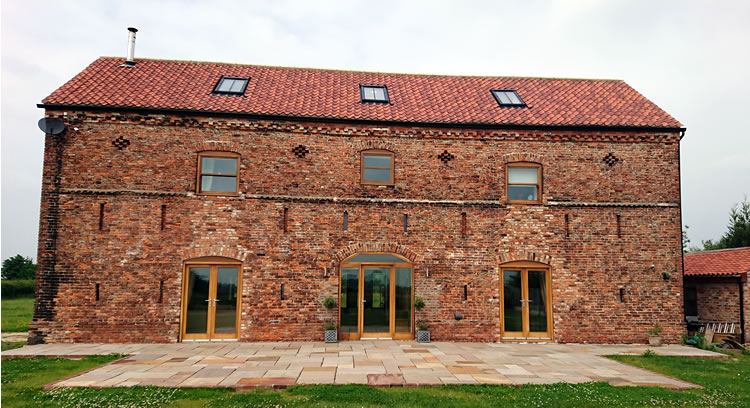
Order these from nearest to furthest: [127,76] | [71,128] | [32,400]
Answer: [32,400], [71,128], [127,76]

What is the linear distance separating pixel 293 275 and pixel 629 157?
10.3m

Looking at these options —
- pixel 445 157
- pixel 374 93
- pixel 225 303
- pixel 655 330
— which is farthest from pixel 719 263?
pixel 225 303

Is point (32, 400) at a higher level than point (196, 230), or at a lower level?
lower

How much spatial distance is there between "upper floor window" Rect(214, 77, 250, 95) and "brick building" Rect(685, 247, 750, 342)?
15.2 m

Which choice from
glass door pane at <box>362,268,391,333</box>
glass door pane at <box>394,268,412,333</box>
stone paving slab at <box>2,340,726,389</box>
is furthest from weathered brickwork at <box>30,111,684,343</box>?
stone paving slab at <box>2,340,726,389</box>

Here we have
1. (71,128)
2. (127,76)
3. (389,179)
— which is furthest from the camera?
(127,76)

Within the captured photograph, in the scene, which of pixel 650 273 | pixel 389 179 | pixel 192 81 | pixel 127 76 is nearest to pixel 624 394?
pixel 650 273

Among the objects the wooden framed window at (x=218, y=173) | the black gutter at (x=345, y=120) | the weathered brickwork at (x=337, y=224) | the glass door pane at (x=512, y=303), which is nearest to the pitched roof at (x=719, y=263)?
the weathered brickwork at (x=337, y=224)

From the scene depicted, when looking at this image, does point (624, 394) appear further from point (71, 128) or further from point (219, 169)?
point (71, 128)

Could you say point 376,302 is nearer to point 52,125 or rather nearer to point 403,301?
point 403,301

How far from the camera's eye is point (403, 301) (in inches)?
508

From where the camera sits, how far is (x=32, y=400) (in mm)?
6887

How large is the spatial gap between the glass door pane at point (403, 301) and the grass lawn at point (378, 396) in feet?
16.8

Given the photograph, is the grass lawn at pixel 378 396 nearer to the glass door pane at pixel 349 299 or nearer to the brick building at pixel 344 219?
the brick building at pixel 344 219
